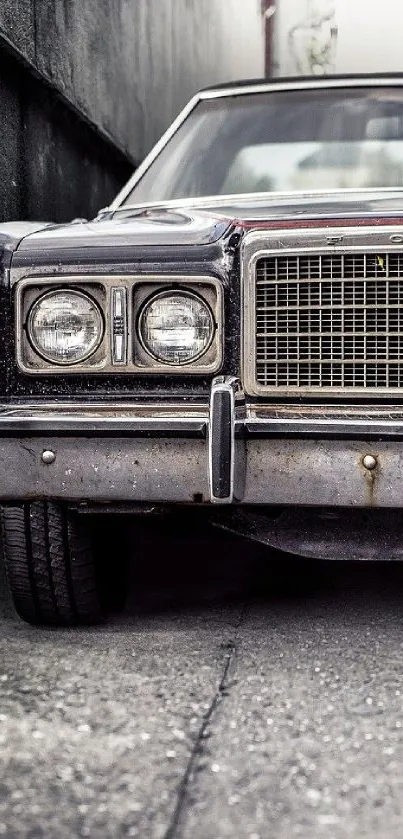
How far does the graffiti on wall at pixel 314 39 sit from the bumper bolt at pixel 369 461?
11758 mm

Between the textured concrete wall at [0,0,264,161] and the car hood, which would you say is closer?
the car hood

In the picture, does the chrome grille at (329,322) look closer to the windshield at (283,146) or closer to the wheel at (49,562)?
the wheel at (49,562)

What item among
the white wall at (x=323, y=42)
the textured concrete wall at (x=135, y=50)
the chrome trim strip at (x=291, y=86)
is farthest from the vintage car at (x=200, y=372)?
the white wall at (x=323, y=42)

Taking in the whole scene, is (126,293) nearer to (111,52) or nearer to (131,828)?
(131,828)

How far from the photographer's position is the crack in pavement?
A: 6.16 ft

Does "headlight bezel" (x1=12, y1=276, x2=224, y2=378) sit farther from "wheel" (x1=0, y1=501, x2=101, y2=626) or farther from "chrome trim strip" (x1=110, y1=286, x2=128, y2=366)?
"wheel" (x1=0, y1=501, x2=101, y2=626)

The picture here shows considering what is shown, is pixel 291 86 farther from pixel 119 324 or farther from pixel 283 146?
pixel 119 324

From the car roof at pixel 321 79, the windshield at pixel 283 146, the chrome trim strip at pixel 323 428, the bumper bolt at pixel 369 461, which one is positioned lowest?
the bumper bolt at pixel 369 461

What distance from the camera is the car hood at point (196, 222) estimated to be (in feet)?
9.28

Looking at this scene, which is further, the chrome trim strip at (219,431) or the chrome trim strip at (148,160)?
the chrome trim strip at (148,160)

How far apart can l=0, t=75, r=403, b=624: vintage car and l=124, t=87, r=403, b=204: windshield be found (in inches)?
41.8

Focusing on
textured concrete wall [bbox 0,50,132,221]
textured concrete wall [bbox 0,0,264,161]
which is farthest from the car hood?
textured concrete wall [bbox 0,0,264,161]

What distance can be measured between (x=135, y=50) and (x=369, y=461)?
289 inches

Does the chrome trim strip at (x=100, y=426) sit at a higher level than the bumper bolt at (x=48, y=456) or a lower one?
higher
